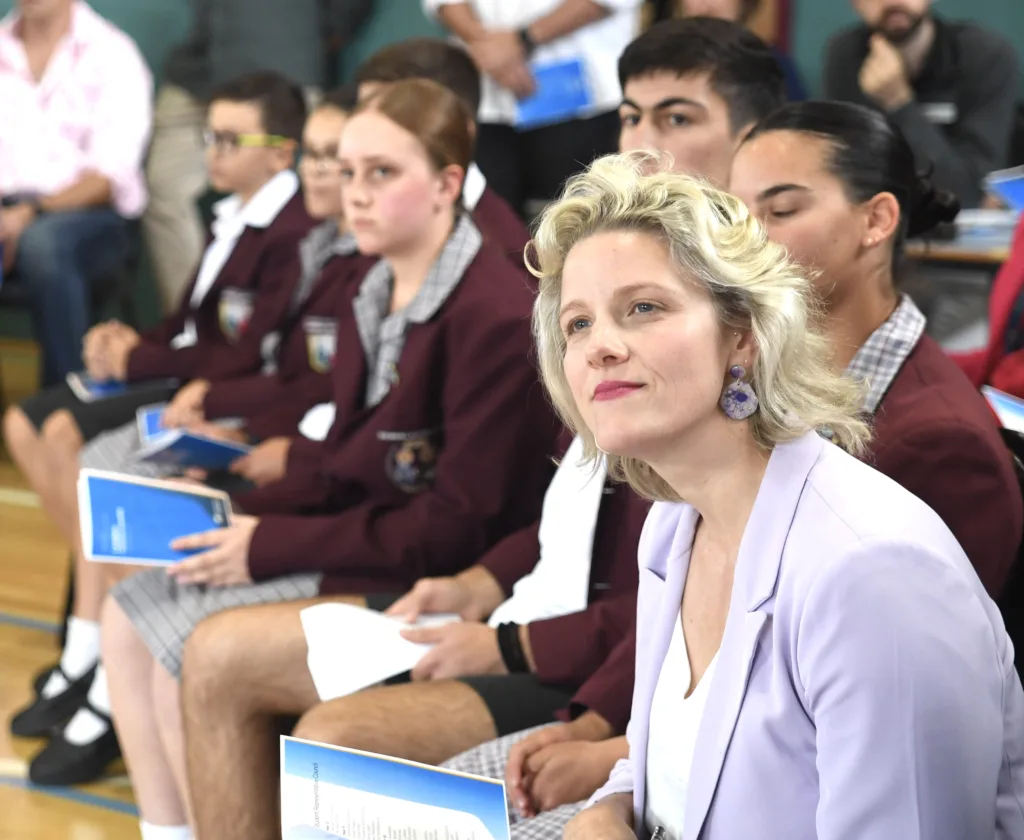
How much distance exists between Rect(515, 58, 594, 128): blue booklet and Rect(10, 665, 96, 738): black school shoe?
1.80m

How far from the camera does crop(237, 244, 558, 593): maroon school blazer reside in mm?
2127

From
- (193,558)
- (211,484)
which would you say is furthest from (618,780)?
(211,484)

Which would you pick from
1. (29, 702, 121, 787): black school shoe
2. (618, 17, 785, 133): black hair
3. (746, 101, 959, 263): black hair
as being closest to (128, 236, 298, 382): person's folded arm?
(29, 702, 121, 787): black school shoe

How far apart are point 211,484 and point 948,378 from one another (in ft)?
5.59

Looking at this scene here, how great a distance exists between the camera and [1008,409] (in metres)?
1.80

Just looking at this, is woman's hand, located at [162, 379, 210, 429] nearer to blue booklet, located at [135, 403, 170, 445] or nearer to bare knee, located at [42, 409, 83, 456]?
blue booklet, located at [135, 403, 170, 445]

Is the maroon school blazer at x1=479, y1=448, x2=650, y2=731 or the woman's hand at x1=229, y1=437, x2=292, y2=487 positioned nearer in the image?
the maroon school blazer at x1=479, y1=448, x2=650, y2=731

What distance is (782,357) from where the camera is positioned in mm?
1252

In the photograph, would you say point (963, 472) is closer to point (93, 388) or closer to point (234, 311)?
point (234, 311)

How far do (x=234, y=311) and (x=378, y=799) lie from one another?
2.29m

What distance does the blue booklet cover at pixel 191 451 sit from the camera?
8.96ft

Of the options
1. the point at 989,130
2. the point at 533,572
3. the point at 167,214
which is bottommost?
the point at 167,214

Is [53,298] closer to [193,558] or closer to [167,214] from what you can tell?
[167,214]

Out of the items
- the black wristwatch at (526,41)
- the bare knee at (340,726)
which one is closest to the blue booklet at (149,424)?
the bare knee at (340,726)
